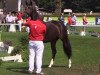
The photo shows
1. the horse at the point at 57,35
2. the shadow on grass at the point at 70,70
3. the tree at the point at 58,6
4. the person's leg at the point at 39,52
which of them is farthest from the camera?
the tree at the point at 58,6

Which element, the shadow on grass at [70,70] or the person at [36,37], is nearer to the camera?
the person at [36,37]

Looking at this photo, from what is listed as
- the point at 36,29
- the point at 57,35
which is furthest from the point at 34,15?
the point at 57,35

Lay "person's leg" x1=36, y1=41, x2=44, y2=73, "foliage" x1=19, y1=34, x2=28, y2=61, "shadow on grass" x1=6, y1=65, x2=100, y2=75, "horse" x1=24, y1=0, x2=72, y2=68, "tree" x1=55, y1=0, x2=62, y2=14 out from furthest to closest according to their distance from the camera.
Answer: "tree" x1=55, y1=0, x2=62, y2=14 → "foliage" x1=19, y1=34, x2=28, y2=61 → "horse" x1=24, y1=0, x2=72, y2=68 → "shadow on grass" x1=6, y1=65, x2=100, y2=75 → "person's leg" x1=36, y1=41, x2=44, y2=73

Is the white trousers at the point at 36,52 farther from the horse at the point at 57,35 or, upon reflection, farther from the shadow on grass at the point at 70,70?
the horse at the point at 57,35

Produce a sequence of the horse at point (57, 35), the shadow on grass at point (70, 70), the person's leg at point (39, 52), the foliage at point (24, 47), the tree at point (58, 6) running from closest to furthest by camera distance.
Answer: the person's leg at point (39, 52), the shadow on grass at point (70, 70), the horse at point (57, 35), the foliage at point (24, 47), the tree at point (58, 6)

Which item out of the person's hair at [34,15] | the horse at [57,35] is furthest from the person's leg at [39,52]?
the horse at [57,35]

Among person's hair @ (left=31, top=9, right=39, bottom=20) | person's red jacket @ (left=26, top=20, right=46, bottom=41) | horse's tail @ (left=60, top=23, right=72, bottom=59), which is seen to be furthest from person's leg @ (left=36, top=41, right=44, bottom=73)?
horse's tail @ (left=60, top=23, right=72, bottom=59)

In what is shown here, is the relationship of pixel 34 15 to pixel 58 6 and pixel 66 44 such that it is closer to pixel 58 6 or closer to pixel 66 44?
pixel 66 44

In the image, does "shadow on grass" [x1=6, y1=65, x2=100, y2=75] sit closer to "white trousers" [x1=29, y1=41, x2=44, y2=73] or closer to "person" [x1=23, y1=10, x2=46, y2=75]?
"white trousers" [x1=29, y1=41, x2=44, y2=73]

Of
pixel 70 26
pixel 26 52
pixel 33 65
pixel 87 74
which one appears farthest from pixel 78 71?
pixel 70 26

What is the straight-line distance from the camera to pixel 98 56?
21.5 meters

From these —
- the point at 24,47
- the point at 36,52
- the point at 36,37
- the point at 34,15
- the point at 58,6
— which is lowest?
the point at 58,6

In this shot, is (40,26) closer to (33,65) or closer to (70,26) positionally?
(33,65)

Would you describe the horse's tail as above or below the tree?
above
